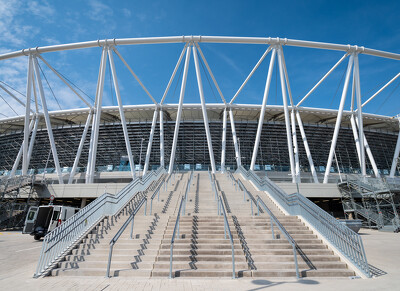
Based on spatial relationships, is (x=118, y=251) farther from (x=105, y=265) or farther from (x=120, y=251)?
(x=105, y=265)

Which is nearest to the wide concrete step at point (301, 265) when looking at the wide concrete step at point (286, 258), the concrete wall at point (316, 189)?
the wide concrete step at point (286, 258)

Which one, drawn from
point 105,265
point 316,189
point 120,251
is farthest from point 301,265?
point 316,189

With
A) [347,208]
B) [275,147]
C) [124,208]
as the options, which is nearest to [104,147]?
[275,147]

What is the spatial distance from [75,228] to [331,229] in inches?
296

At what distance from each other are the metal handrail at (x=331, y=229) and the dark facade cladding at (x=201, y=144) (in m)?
27.2

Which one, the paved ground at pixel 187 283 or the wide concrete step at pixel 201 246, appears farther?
the wide concrete step at pixel 201 246

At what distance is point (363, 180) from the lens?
19688 mm

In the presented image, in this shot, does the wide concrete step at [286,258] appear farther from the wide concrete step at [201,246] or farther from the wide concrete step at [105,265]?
the wide concrete step at [105,265]

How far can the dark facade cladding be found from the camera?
3600 cm

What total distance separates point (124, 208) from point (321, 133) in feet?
121

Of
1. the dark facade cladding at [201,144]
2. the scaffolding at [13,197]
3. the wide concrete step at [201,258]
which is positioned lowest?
the wide concrete step at [201,258]

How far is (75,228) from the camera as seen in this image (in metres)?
6.45

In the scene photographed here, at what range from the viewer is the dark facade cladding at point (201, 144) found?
1417 inches

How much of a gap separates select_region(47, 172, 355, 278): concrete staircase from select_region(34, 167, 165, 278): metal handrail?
251 mm
